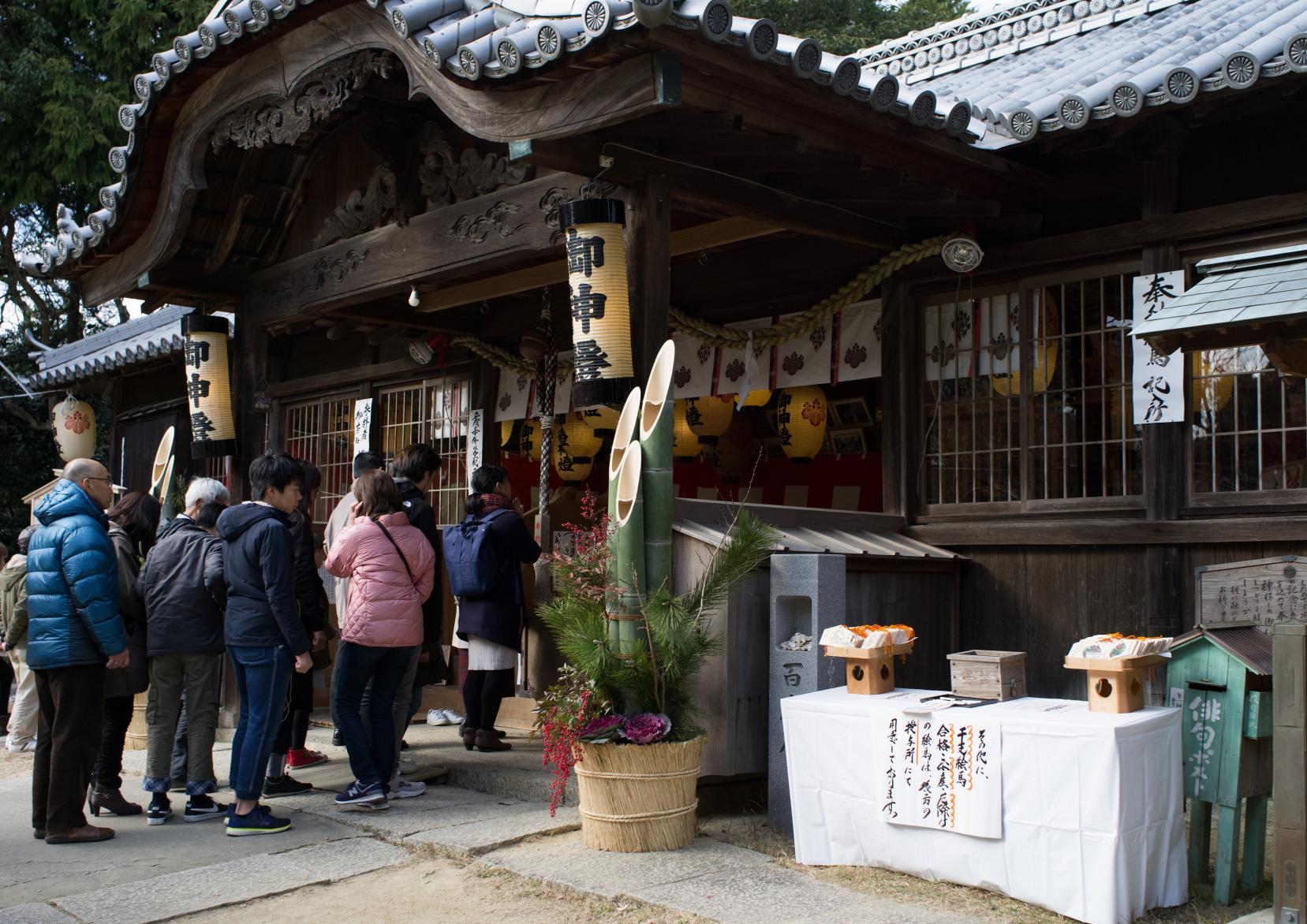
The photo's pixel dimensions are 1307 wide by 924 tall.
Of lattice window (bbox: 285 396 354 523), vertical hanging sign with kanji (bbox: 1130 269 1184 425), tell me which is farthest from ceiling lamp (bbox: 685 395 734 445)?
vertical hanging sign with kanji (bbox: 1130 269 1184 425)

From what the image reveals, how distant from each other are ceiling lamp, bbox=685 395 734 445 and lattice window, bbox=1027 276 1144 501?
4.07m

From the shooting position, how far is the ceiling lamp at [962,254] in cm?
807

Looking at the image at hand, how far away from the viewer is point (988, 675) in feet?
18.6

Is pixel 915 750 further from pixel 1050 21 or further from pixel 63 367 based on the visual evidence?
pixel 63 367

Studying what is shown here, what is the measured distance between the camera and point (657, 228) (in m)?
6.93

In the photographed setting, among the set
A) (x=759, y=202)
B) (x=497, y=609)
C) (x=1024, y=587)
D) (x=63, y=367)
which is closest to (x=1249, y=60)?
(x=759, y=202)

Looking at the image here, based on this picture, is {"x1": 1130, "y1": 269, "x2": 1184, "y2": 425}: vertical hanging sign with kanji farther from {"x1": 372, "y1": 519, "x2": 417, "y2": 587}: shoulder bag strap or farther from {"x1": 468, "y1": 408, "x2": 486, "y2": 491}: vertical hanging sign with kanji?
{"x1": 468, "y1": 408, "x2": 486, "y2": 491}: vertical hanging sign with kanji

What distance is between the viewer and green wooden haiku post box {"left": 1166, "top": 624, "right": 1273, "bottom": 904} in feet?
16.9

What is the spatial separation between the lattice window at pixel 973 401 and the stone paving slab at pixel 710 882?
11.4 ft

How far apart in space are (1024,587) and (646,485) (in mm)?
3113

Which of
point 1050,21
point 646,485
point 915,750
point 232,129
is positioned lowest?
point 915,750

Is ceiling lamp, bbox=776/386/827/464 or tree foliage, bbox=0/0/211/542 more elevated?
tree foliage, bbox=0/0/211/542

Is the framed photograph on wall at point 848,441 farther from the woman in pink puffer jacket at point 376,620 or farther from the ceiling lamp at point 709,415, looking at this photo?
the woman in pink puffer jacket at point 376,620

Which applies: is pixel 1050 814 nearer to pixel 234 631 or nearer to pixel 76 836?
pixel 234 631
